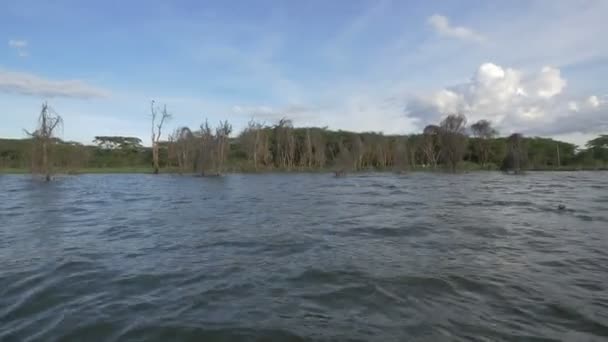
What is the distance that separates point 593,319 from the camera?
549cm

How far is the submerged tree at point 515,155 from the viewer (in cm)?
8281

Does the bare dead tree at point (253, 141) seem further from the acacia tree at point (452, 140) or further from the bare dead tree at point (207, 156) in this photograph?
the acacia tree at point (452, 140)

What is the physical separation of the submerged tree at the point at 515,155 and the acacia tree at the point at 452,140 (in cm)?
920

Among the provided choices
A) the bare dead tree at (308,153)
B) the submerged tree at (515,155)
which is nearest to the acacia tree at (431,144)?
the submerged tree at (515,155)

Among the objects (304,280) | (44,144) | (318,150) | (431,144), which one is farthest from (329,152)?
(304,280)

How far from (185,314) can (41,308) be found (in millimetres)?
2258

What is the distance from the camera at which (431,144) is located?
3792 inches

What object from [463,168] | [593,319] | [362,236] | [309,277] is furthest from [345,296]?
[463,168]

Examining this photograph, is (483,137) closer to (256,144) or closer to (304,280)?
(256,144)

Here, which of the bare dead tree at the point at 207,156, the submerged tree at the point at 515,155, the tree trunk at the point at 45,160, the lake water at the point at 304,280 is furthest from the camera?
the submerged tree at the point at 515,155

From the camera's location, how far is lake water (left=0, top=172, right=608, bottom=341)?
207 inches

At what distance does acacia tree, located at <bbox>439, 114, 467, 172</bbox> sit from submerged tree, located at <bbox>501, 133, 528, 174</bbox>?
9197 mm

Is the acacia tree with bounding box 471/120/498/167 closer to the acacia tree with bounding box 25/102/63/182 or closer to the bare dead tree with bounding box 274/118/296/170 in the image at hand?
the bare dead tree with bounding box 274/118/296/170

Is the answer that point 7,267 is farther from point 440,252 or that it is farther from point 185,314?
point 440,252
